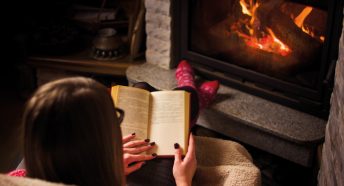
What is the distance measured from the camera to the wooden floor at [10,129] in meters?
2.22

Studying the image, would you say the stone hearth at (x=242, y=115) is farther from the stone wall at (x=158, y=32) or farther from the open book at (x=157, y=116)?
the open book at (x=157, y=116)

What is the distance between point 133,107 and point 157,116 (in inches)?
3.2

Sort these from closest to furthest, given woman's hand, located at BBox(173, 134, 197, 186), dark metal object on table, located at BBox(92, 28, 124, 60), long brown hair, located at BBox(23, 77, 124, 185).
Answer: long brown hair, located at BBox(23, 77, 124, 185) → woman's hand, located at BBox(173, 134, 197, 186) → dark metal object on table, located at BBox(92, 28, 124, 60)

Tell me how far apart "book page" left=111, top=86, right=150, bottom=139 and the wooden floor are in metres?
0.76

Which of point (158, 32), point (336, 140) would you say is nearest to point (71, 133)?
point (336, 140)

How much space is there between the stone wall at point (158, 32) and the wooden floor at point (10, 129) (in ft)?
2.31

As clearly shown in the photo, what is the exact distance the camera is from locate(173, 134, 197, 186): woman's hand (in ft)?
4.60

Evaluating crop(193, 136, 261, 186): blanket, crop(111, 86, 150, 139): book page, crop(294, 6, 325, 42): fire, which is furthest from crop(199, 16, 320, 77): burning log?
crop(111, 86, 150, 139): book page

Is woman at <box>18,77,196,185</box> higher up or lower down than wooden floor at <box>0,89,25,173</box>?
higher up

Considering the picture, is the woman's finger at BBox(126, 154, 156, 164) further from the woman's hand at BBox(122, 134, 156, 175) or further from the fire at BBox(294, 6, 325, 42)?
the fire at BBox(294, 6, 325, 42)

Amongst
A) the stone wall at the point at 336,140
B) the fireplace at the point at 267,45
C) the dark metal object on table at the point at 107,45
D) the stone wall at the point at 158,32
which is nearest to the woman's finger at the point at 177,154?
the stone wall at the point at 336,140

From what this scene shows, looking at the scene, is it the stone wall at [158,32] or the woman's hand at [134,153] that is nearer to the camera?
the woman's hand at [134,153]

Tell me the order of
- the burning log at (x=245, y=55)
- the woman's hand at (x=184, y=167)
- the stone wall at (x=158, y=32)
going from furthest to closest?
the stone wall at (x=158, y=32) < the burning log at (x=245, y=55) < the woman's hand at (x=184, y=167)

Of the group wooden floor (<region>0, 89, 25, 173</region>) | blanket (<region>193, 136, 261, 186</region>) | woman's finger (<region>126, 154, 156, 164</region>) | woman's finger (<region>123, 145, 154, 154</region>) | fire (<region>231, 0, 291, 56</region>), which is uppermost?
fire (<region>231, 0, 291, 56</region>)
